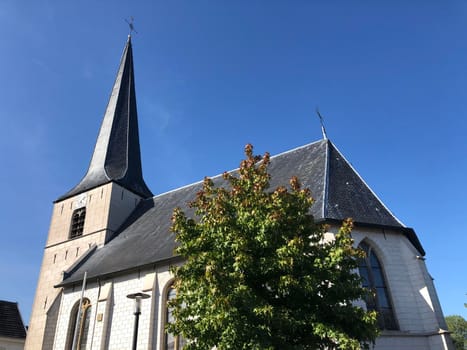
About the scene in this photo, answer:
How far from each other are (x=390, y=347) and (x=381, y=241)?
10.7 feet

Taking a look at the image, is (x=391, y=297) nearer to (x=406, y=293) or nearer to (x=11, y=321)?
(x=406, y=293)

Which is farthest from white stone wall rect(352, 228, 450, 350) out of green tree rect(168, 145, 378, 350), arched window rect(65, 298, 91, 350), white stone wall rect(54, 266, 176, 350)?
arched window rect(65, 298, 91, 350)

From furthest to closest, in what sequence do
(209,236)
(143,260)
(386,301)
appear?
A: (143,260), (386,301), (209,236)

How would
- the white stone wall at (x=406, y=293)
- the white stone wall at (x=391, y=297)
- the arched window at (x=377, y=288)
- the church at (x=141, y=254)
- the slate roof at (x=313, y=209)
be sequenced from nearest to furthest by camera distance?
1. the white stone wall at (x=406, y=293)
2. the white stone wall at (x=391, y=297)
3. the arched window at (x=377, y=288)
4. the church at (x=141, y=254)
5. the slate roof at (x=313, y=209)

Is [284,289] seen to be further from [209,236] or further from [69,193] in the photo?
[69,193]

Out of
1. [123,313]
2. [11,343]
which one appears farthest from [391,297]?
[11,343]

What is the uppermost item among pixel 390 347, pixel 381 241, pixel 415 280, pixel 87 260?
pixel 87 260

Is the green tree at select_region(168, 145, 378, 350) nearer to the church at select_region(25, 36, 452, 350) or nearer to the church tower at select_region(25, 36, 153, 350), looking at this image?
the church at select_region(25, 36, 452, 350)

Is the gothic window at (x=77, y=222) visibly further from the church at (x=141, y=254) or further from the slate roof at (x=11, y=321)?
the slate roof at (x=11, y=321)

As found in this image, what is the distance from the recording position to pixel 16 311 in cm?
2469

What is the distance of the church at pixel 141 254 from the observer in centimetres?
1178

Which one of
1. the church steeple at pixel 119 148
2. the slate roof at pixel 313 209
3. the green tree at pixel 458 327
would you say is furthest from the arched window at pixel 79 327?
the green tree at pixel 458 327

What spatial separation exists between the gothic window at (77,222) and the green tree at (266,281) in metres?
15.3

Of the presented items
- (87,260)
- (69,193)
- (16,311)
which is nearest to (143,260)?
(87,260)
